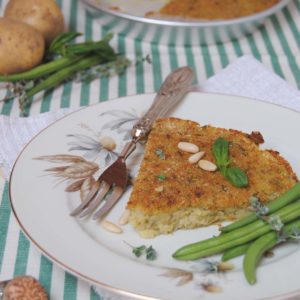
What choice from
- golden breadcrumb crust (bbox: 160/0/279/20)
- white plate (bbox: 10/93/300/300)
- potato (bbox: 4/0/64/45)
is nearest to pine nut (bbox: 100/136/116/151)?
white plate (bbox: 10/93/300/300)

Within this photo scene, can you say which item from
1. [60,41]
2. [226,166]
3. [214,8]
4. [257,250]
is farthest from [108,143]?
[214,8]

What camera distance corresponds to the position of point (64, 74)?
321 centimetres

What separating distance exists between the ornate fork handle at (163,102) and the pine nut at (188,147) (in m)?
0.23

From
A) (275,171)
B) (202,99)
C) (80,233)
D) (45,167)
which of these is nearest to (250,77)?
(202,99)

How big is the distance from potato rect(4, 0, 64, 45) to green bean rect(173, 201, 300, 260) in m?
1.91

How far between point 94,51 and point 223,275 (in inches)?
75.4

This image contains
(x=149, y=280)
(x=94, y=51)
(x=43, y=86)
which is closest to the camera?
(x=149, y=280)

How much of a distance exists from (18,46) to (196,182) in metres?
1.45

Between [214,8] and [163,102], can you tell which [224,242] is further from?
[214,8]

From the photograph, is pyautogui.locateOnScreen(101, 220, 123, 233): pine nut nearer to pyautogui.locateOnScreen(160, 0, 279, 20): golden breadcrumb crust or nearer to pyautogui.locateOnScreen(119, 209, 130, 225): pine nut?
pyautogui.locateOnScreen(119, 209, 130, 225): pine nut

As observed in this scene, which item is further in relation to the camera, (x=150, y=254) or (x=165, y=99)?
(x=165, y=99)

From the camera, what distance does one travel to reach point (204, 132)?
2410 millimetres

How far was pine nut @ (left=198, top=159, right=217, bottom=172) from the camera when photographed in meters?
2.16

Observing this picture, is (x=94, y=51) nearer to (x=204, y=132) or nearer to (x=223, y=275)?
(x=204, y=132)
